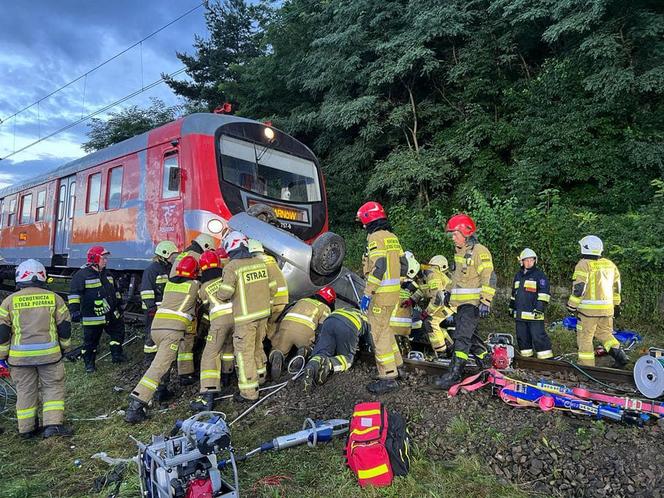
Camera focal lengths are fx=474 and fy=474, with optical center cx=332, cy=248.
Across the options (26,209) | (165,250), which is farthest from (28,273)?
(26,209)

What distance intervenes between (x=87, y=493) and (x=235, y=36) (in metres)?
24.4

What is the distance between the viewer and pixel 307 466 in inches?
135

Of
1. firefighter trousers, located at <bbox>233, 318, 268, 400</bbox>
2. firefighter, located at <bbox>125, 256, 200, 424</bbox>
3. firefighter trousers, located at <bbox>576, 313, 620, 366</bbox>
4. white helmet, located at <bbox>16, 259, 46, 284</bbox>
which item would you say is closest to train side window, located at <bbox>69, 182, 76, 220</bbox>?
white helmet, located at <bbox>16, 259, 46, 284</bbox>

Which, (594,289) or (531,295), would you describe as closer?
(594,289)

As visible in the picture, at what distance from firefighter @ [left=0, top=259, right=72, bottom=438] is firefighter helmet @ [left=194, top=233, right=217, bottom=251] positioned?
1.80 m

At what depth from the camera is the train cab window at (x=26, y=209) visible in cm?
1109

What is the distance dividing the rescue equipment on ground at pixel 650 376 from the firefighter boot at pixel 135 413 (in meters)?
4.44

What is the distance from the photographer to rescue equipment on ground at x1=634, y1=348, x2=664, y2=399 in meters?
3.62

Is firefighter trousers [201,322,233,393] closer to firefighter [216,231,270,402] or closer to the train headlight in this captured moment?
firefighter [216,231,270,402]

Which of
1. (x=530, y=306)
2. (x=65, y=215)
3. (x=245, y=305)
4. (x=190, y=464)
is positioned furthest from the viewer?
(x=65, y=215)

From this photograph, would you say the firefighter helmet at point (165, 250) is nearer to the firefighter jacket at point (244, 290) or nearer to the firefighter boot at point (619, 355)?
the firefighter jacket at point (244, 290)

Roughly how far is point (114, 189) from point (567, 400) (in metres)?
7.16

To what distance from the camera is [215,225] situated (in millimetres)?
6195

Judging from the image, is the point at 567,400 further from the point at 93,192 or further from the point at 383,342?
the point at 93,192
